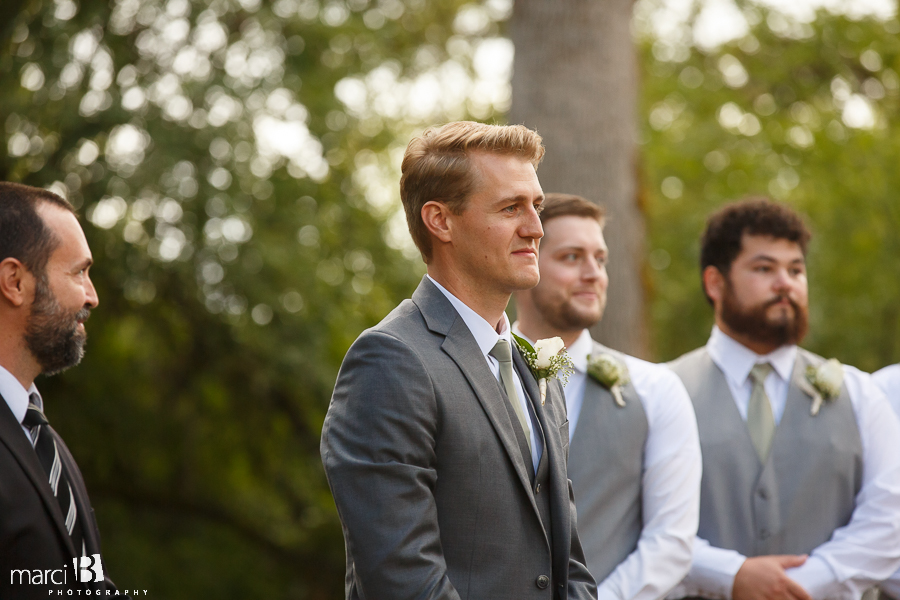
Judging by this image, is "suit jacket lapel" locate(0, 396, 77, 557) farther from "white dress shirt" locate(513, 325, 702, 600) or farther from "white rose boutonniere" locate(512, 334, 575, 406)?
"white dress shirt" locate(513, 325, 702, 600)

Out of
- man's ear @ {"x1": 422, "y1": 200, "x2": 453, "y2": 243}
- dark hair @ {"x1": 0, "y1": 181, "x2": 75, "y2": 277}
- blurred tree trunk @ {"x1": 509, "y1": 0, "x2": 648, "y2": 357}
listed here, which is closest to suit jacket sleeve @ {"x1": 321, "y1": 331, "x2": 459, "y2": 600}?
man's ear @ {"x1": 422, "y1": 200, "x2": 453, "y2": 243}

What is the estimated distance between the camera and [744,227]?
4.19 m

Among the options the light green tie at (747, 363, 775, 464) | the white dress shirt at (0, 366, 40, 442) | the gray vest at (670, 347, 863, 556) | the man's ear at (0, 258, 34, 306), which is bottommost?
the gray vest at (670, 347, 863, 556)

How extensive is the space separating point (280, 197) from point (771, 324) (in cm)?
472

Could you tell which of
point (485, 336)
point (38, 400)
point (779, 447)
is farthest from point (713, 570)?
point (38, 400)

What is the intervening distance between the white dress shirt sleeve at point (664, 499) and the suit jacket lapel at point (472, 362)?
1185 mm

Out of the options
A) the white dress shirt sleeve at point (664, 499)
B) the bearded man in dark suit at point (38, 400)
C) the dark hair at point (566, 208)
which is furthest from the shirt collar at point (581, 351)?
the bearded man in dark suit at point (38, 400)

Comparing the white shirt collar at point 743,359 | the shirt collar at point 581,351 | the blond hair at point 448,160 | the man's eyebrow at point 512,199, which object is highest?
the blond hair at point 448,160

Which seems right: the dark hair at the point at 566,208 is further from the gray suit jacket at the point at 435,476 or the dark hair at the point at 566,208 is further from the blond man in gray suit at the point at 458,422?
the gray suit jacket at the point at 435,476

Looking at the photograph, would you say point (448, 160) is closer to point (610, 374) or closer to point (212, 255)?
point (610, 374)

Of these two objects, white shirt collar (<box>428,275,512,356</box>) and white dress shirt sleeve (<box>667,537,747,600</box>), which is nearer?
white shirt collar (<box>428,275,512,356</box>)

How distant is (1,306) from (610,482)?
2327 millimetres

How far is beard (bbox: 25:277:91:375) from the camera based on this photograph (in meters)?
2.90

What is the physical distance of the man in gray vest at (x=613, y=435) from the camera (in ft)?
11.2
